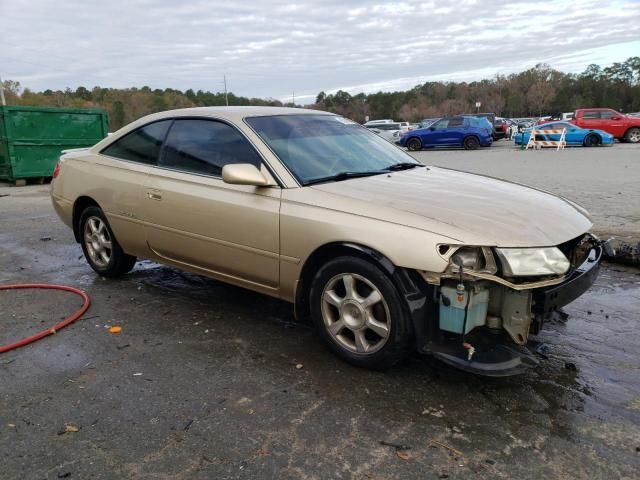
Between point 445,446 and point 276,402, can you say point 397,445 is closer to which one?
point 445,446

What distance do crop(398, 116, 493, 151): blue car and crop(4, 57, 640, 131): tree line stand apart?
4339cm

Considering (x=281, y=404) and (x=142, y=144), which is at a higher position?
(x=142, y=144)

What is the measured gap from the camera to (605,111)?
84.4ft

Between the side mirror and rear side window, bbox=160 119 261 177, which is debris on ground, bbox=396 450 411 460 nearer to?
the side mirror

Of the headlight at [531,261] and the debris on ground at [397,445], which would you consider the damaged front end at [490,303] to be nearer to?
the headlight at [531,261]

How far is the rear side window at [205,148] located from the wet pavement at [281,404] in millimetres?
1166

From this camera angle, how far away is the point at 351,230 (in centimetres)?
316

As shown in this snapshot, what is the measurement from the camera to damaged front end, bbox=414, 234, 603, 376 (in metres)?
2.84

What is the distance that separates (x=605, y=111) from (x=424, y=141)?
8.69m

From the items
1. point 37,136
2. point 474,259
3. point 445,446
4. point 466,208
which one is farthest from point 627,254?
point 37,136

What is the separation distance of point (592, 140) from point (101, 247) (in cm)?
2368

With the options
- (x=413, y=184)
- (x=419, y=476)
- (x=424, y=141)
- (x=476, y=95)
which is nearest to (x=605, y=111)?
(x=424, y=141)

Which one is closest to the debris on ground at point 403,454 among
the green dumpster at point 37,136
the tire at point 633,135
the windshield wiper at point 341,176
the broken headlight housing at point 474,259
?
the broken headlight housing at point 474,259

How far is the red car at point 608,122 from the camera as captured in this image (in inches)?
1006
